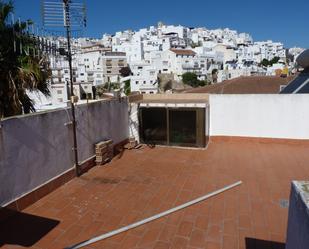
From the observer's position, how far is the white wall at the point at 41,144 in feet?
16.1

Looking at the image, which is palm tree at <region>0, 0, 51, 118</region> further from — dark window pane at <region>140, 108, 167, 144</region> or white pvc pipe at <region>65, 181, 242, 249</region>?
white pvc pipe at <region>65, 181, 242, 249</region>

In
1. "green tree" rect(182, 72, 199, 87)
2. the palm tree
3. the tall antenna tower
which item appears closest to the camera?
the tall antenna tower

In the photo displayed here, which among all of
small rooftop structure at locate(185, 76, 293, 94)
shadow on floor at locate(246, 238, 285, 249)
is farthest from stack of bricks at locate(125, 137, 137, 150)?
small rooftop structure at locate(185, 76, 293, 94)

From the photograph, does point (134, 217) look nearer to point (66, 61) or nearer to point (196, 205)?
point (196, 205)

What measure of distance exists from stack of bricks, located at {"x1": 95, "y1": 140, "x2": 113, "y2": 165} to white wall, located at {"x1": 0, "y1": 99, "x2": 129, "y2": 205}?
179 millimetres

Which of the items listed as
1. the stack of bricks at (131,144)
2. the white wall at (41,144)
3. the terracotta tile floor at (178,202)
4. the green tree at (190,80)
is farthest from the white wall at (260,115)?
the green tree at (190,80)

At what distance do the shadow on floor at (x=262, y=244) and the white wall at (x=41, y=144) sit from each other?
4390 millimetres

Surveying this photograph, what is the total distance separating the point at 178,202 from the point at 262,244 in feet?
6.22

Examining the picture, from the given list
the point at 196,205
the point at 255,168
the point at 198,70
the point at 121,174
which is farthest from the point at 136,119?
the point at 198,70

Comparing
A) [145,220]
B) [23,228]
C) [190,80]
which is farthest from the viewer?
[190,80]

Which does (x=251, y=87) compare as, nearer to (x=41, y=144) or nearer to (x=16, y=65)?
(x=16, y=65)

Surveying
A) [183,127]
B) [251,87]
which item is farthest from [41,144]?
[251,87]

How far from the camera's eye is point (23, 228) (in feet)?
15.2

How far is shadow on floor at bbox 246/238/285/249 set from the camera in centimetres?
400
